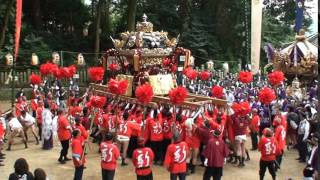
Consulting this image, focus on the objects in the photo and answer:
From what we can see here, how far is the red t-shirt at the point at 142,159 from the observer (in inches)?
380

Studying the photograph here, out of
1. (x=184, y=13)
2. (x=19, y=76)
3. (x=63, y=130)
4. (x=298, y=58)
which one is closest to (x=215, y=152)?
(x=63, y=130)

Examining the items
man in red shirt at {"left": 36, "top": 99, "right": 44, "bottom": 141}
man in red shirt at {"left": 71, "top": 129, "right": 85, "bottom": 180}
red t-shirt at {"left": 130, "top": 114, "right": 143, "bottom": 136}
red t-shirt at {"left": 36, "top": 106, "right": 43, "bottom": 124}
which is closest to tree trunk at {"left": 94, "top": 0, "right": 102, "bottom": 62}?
man in red shirt at {"left": 36, "top": 99, "right": 44, "bottom": 141}

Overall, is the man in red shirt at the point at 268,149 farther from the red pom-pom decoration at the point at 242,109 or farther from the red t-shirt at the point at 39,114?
the red t-shirt at the point at 39,114

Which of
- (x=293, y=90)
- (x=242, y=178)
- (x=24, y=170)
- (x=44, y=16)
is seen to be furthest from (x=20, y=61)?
(x=24, y=170)

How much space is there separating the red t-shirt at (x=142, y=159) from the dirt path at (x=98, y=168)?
2295mm

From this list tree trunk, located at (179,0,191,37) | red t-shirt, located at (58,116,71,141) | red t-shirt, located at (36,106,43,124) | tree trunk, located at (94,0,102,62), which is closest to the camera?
red t-shirt, located at (58,116,71,141)

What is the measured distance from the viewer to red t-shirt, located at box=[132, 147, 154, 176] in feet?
31.7

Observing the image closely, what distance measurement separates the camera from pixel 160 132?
1280cm

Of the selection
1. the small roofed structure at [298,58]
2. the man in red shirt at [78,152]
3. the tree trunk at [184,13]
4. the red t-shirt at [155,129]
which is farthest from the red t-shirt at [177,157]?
the tree trunk at [184,13]

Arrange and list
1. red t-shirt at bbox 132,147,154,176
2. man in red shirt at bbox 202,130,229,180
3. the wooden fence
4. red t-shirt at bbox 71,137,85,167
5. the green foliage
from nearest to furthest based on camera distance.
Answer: red t-shirt at bbox 132,147,154,176
man in red shirt at bbox 202,130,229,180
red t-shirt at bbox 71,137,85,167
the wooden fence
the green foliage

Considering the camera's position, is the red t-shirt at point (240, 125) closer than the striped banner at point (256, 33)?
Yes

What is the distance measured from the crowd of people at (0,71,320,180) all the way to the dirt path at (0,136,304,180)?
0.95ft

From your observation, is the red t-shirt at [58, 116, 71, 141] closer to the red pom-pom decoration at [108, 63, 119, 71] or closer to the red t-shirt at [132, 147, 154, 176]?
the red t-shirt at [132, 147, 154, 176]

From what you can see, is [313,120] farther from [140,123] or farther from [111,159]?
[111,159]
